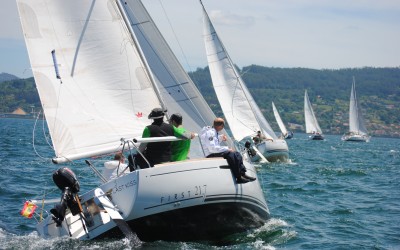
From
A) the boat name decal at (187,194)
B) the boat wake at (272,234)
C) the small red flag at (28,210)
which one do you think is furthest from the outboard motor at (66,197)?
the boat wake at (272,234)

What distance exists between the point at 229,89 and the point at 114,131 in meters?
24.0

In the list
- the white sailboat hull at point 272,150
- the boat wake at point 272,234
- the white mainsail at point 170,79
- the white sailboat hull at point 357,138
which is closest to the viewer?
the boat wake at point 272,234

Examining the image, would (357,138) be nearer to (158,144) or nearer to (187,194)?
(158,144)

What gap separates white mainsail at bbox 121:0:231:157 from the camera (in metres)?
13.6

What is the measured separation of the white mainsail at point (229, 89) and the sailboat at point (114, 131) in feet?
71.1

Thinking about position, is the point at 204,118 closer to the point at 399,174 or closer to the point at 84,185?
the point at 84,185

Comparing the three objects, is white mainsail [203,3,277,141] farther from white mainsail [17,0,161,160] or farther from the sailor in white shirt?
the sailor in white shirt

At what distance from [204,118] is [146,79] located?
5.83ft

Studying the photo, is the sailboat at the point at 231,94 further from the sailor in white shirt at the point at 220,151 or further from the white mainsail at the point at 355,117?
the white mainsail at the point at 355,117

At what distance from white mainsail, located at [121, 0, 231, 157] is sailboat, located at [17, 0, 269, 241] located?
0.02 meters

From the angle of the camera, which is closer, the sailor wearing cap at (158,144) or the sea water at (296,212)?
the sailor wearing cap at (158,144)

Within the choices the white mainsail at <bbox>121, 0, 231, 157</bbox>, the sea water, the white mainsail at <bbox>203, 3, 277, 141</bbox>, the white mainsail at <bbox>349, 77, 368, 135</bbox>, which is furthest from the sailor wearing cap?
the white mainsail at <bbox>349, 77, 368, 135</bbox>

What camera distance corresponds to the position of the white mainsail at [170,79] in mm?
13648

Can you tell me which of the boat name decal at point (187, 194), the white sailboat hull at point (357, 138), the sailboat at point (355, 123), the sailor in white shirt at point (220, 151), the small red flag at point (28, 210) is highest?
the sailor in white shirt at point (220, 151)
